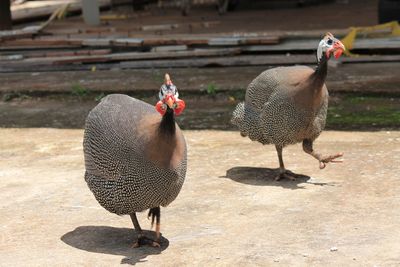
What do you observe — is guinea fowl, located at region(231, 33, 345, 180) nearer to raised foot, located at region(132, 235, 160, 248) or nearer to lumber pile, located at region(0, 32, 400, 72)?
raised foot, located at region(132, 235, 160, 248)

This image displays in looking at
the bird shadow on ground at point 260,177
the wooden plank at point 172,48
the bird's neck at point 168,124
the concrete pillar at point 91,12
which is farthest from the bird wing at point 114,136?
the concrete pillar at point 91,12

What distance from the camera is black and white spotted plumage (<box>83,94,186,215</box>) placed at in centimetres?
557

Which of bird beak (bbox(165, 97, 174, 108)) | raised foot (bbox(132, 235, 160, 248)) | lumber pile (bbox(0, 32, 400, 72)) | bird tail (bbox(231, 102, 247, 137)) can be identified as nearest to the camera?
bird beak (bbox(165, 97, 174, 108))

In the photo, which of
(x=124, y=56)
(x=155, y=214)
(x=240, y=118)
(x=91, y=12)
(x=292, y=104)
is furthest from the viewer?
(x=91, y=12)

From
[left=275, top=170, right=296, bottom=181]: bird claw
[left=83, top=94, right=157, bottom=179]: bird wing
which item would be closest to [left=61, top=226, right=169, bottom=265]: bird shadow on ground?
[left=83, top=94, right=157, bottom=179]: bird wing

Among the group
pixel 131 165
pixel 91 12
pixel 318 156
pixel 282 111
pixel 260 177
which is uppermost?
pixel 131 165

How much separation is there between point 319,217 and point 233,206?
2.49ft

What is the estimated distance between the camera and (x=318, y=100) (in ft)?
23.2

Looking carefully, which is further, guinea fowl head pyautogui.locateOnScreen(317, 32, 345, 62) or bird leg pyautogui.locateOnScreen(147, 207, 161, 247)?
guinea fowl head pyautogui.locateOnScreen(317, 32, 345, 62)

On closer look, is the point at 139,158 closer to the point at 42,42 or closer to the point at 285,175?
the point at 285,175

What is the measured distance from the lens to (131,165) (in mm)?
5617

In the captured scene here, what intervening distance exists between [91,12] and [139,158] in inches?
430

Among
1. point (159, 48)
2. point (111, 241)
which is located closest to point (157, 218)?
point (111, 241)

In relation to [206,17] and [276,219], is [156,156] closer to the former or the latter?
[276,219]
